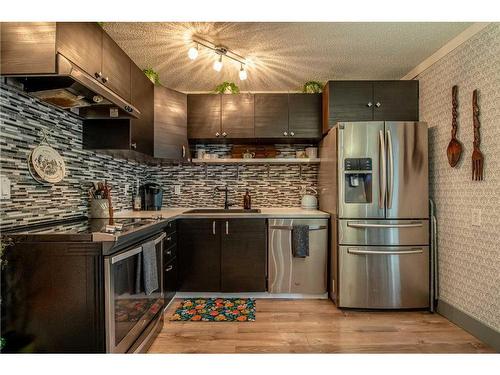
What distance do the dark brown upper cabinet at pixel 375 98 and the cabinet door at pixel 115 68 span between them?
6.34 feet

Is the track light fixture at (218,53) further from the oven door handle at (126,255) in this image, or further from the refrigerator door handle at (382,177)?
the oven door handle at (126,255)

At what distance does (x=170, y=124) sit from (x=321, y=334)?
244 centimetres

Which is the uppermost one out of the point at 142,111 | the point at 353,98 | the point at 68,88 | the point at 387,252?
the point at 353,98

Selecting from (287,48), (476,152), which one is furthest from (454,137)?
(287,48)

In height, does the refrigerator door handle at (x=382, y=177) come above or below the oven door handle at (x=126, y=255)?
above

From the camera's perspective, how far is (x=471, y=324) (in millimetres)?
2143

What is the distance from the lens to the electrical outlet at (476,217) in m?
2.05

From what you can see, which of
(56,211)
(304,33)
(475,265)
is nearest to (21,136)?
(56,211)

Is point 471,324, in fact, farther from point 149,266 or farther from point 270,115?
point 270,115

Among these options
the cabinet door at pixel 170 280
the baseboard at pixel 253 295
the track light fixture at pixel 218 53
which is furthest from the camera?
the baseboard at pixel 253 295

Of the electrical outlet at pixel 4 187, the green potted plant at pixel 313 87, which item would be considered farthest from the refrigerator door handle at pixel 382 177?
the electrical outlet at pixel 4 187

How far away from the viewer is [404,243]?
8.29ft
